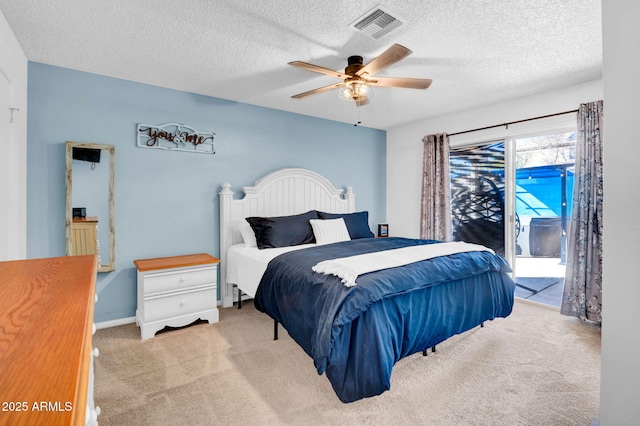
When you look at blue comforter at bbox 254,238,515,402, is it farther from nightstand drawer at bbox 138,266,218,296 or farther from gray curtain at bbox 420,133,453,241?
gray curtain at bbox 420,133,453,241

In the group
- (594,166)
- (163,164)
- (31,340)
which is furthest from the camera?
(163,164)

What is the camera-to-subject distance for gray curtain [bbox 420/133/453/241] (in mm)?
4234

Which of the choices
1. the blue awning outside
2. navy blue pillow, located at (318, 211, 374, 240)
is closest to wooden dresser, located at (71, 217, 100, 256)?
navy blue pillow, located at (318, 211, 374, 240)

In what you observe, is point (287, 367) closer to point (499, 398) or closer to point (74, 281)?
point (499, 398)

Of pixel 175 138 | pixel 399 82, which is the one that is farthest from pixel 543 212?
pixel 175 138

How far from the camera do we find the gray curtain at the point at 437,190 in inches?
167

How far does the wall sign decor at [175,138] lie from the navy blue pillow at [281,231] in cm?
100

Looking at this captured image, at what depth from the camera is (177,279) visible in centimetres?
285

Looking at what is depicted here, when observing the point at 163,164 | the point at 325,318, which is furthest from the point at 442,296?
the point at 163,164

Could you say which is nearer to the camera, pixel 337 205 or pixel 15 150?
pixel 15 150

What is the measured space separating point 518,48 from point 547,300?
114 inches

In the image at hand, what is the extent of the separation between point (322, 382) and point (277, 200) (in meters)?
2.35

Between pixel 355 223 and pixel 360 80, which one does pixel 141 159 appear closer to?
pixel 360 80

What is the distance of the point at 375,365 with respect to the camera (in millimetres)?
1724
